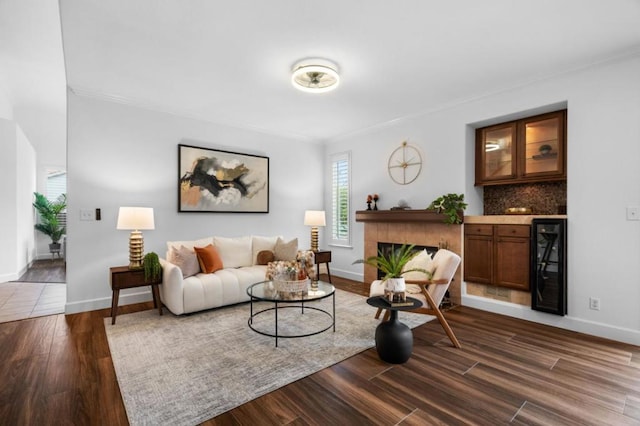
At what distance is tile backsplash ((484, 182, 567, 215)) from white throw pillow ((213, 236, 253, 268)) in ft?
11.5

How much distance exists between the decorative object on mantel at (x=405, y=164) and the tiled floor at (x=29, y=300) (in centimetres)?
498

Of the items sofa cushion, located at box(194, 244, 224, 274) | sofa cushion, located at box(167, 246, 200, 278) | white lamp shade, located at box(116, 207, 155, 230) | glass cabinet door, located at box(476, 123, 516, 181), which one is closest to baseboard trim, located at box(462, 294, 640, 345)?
glass cabinet door, located at box(476, 123, 516, 181)

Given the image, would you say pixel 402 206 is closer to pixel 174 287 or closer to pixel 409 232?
pixel 409 232

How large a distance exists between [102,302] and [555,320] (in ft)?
17.7

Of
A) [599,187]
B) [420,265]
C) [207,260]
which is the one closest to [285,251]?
[207,260]

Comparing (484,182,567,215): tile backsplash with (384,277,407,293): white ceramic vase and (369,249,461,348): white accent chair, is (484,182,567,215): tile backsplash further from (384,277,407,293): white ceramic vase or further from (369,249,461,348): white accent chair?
(384,277,407,293): white ceramic vase

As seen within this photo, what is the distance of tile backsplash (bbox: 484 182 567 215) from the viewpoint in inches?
149

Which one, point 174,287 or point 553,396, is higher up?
point 174,287

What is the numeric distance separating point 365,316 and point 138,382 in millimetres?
2342

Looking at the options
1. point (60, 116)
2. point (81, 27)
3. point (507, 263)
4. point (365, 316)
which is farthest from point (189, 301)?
point (60, 116)

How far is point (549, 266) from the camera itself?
11.3ft

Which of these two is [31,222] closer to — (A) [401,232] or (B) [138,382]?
(B) [138,382]

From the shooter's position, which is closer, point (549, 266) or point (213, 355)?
point (213, 355)

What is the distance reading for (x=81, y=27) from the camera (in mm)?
2604
